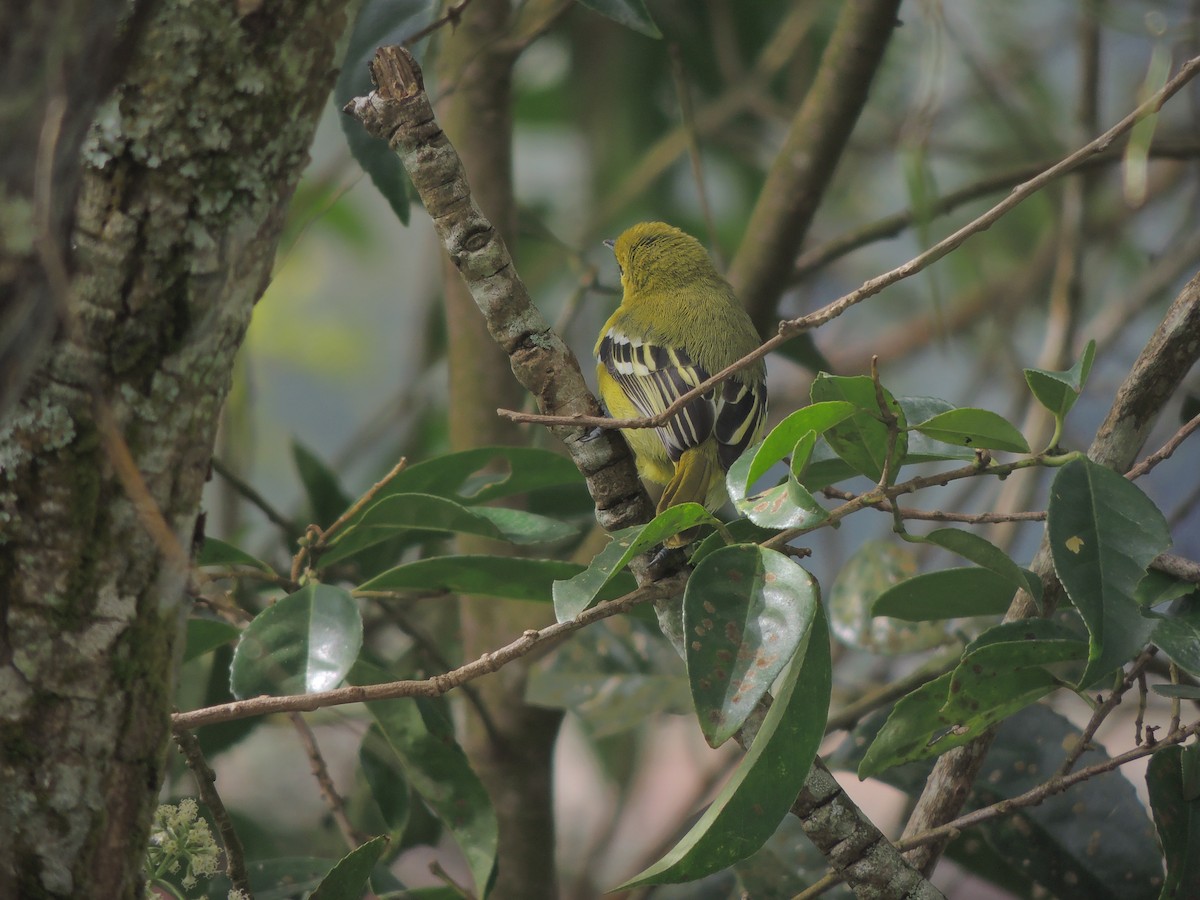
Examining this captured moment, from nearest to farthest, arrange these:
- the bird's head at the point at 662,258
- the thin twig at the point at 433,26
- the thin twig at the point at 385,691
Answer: the thin twig at the point at 385,691 < the thin twig at the point at 433,26 < the bird's head at the point at 662,258

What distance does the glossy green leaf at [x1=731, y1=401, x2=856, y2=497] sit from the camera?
39.7 inches

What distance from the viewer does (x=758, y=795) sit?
0.99 meters

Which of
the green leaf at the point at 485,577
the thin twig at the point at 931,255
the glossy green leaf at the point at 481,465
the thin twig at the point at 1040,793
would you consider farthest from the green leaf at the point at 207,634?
the thin twig at the point at 1040,793

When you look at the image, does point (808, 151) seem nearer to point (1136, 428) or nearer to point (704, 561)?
point (1136, 428)

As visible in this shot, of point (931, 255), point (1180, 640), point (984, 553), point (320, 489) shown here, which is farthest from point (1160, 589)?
point (320, 489)

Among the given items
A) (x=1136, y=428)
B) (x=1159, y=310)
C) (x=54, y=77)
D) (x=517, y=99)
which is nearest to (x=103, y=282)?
(x=54, y=77)

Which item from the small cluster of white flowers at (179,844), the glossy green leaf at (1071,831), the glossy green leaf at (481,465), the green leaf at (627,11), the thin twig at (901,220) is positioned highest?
the green leaf at (627,11)

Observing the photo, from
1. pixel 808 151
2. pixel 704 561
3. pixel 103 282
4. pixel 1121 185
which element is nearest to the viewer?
pixel 103 282

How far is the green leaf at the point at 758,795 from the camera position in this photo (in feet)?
3.22

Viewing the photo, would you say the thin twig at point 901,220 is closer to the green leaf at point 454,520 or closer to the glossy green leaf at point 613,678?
the glossy green leaf at point 613,678

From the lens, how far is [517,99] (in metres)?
3.80

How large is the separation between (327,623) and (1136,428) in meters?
0.95

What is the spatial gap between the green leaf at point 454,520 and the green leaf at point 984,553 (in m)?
0.46

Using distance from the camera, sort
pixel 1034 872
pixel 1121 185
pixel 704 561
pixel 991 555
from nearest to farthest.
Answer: pixel 704 561 < pixel 991 555 < pixel 1034 872 < pixel 1121 185
